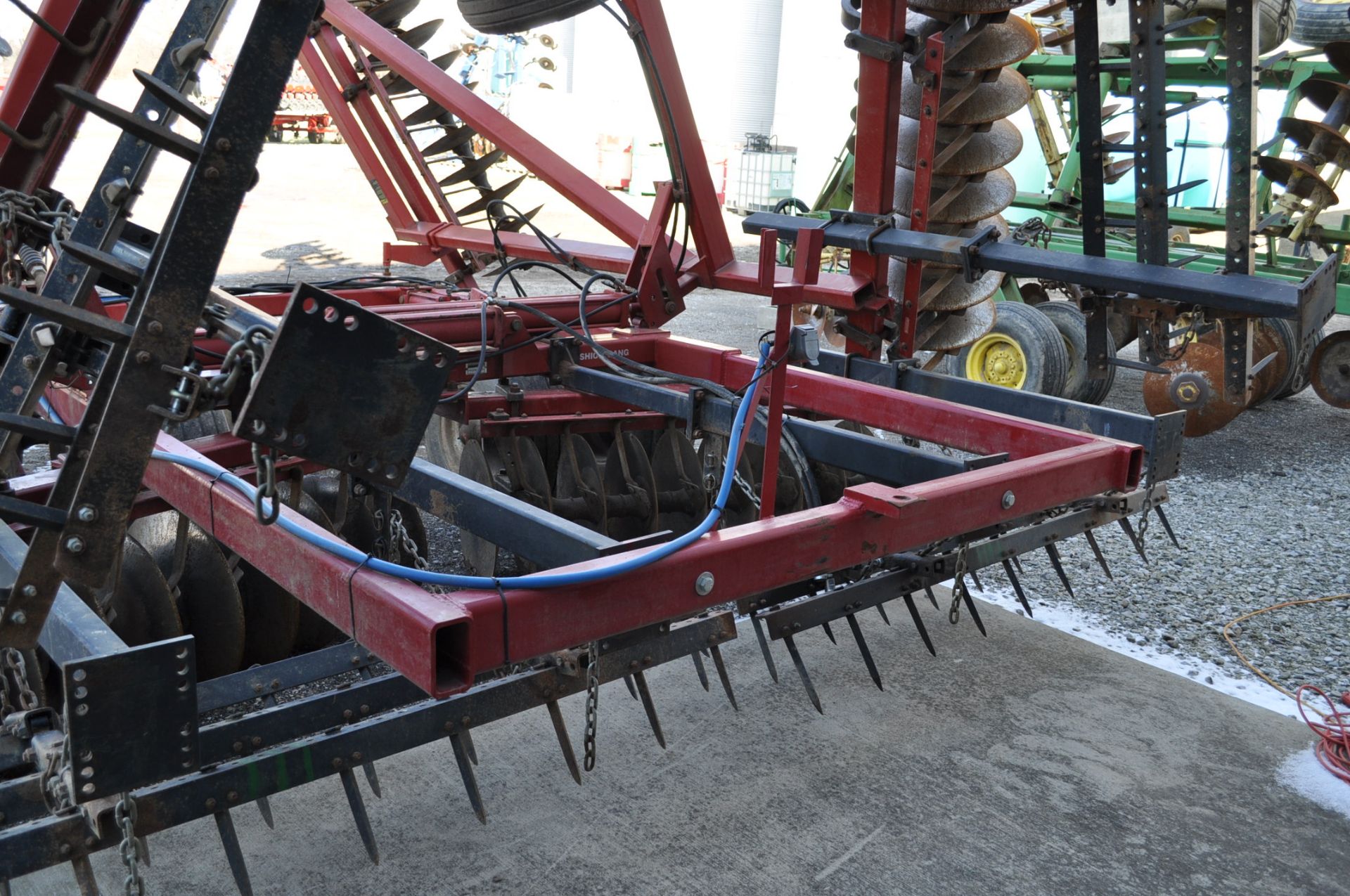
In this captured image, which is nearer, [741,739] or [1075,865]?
[1075,865]

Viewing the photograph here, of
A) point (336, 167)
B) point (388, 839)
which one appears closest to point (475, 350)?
point (388, 839)

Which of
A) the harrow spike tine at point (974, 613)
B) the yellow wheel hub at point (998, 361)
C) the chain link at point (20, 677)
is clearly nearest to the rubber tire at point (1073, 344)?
the yellow wheel hub at point (998, 361)

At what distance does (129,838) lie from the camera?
1.65 metres

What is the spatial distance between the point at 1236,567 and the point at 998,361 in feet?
8.00

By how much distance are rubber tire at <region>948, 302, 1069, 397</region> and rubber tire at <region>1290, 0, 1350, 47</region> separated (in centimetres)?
203

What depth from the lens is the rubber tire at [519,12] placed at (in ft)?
10.5

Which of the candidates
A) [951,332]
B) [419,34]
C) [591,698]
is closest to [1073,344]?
[951,332]

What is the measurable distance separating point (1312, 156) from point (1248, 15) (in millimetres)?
3663

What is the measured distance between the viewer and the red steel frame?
1.74 m

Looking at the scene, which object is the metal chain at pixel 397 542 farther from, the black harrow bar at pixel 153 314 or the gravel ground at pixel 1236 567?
the black harrow bar at pixel 153 314

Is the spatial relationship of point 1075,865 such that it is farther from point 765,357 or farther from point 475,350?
point 475,350

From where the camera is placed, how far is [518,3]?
3225mm

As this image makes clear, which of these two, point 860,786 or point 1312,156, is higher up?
point 1312,156

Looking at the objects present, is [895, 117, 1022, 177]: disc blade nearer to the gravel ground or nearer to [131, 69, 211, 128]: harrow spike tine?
the gravel ground
